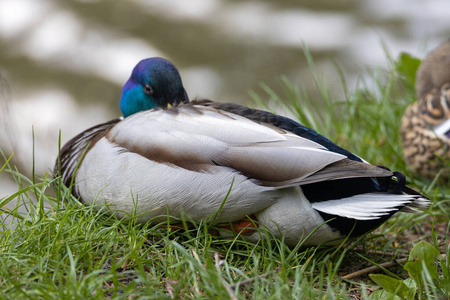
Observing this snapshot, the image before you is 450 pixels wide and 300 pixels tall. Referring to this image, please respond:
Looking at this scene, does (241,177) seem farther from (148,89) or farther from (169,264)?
(148,89)

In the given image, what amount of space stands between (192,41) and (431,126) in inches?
210

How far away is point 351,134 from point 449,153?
0.72m

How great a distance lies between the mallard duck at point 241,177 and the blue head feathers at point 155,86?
0.29 metres

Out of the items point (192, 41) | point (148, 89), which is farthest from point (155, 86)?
point (192, 41)

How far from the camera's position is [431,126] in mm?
3666

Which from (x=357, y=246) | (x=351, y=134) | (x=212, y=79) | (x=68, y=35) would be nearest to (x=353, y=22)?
(x=212, y=79)

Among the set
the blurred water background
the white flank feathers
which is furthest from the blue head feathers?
the blurred water background

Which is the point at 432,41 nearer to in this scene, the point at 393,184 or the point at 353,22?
the point at 353,22

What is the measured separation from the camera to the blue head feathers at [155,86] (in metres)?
2.93

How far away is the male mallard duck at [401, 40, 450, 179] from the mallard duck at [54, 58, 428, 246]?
1.14 metres

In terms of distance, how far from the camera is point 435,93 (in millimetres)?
3789

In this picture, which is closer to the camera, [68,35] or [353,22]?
[68,35]

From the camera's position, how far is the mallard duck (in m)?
2.24

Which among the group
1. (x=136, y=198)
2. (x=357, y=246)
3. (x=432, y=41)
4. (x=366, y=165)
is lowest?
(x=357, y=246)
